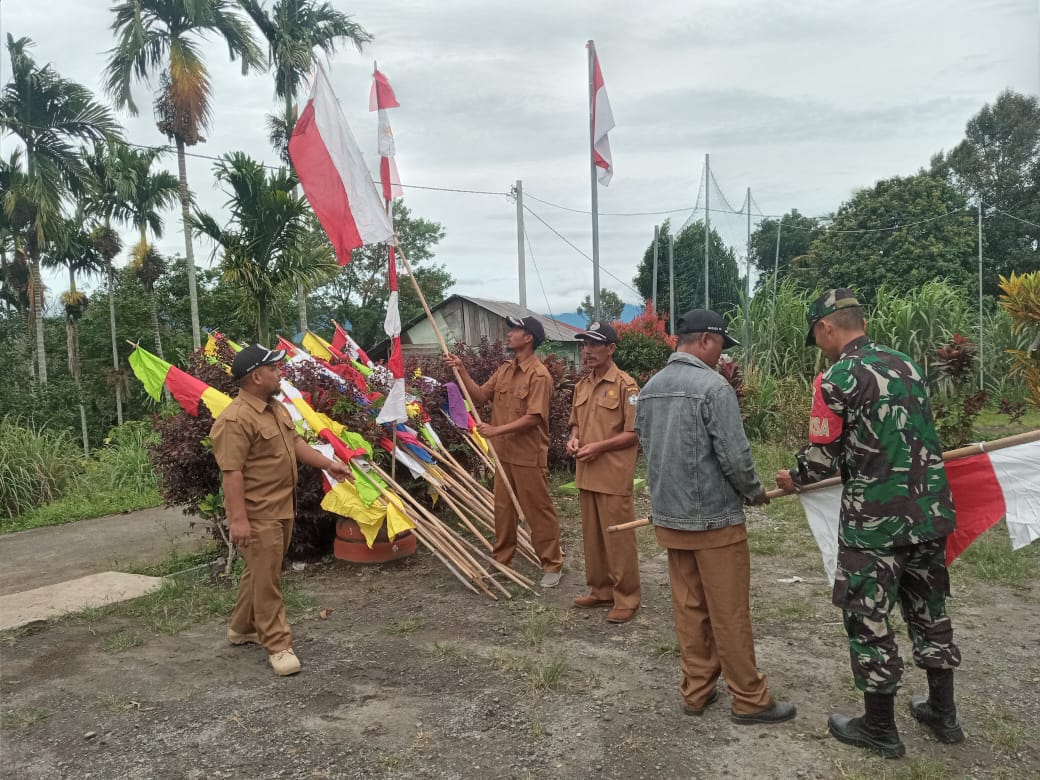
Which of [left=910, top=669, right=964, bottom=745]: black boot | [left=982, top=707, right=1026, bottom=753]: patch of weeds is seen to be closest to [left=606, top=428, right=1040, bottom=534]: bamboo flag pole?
[left=910, top=669, right=964, bottom=745]: black boot

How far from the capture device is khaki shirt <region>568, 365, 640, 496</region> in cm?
444

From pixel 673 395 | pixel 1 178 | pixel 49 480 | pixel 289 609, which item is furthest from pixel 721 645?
pixel 1 178

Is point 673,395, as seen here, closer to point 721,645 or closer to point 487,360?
point 721,645

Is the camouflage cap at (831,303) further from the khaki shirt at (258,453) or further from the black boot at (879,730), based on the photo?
the khaki shirt at (258,453)

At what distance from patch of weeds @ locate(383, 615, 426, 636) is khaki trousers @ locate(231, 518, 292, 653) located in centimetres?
64

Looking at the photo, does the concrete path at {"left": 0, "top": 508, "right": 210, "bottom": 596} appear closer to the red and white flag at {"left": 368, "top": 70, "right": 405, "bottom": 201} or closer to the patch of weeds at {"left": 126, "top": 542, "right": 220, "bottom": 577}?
the patch of weeds at {"left": 126, "top": 542, "right": 220, "bottom": 577}

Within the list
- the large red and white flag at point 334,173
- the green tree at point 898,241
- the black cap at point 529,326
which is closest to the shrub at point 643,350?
the black cap at point 529,326

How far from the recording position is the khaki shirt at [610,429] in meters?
4.44

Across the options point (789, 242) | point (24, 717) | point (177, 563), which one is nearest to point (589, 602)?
point (24, 717)

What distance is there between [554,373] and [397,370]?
4.69 meters

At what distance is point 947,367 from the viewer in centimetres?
735

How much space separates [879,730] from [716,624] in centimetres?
69

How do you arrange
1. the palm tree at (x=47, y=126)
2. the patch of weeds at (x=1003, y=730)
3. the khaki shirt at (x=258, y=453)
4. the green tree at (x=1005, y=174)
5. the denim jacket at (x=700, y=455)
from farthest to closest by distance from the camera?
the green tree at (x=1005, y=174) → the palm tree at (x=47, y=126) → the khaki shirt at (x=258, y=453) → the denim jacket at (x=700, y=455) → the patch of weeds at (x=1003, y=730)

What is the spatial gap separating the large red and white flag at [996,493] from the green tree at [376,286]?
2704cm
